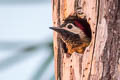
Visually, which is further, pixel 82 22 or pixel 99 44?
pixel 82 22

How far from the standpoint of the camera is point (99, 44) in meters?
1.77

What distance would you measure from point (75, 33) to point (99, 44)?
24 centimetres

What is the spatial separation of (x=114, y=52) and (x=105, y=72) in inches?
3.8

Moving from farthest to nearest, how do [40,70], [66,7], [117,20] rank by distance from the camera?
[40,70] < [66,7] < [117,20]

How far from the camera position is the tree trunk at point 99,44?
1749 millimetres

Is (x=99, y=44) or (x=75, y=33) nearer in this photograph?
(x=99, y=44)

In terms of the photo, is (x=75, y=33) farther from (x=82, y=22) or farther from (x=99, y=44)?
(x=99, y=44)

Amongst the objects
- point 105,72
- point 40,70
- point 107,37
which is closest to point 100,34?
point 107,37

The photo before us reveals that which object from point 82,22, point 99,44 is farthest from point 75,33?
point 99,44

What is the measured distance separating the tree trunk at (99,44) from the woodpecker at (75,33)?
0.20 feet

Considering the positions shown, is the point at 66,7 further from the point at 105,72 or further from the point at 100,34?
the point at 105,72

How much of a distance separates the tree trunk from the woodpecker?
0.20ft

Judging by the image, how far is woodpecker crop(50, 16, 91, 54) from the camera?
1919 millimetres

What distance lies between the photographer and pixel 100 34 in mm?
1768
